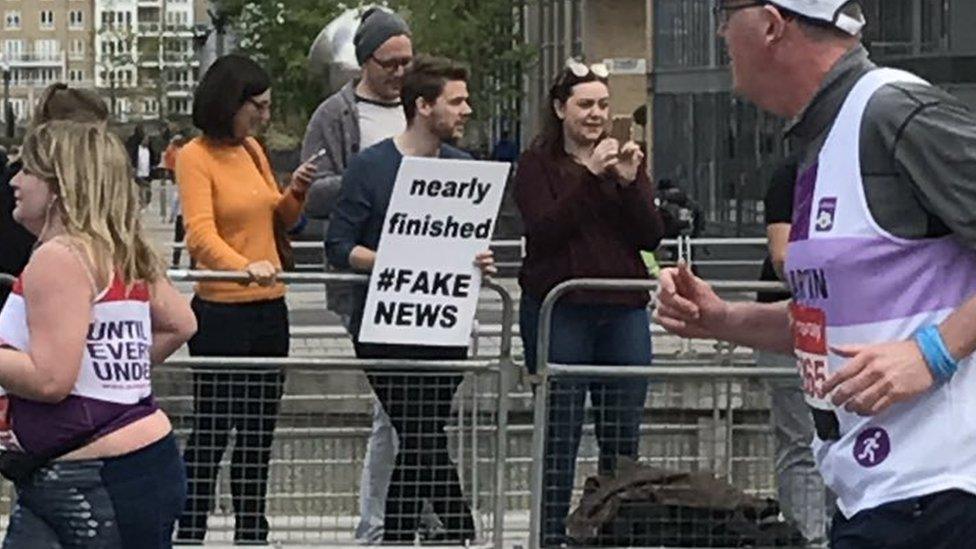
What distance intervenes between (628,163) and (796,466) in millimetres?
1236

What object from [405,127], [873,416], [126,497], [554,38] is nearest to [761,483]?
[405,127]

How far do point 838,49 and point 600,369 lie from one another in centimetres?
384

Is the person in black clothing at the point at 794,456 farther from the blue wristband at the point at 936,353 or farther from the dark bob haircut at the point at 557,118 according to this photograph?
the blue wristband at the point at 936,353

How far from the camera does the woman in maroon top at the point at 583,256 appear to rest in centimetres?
823

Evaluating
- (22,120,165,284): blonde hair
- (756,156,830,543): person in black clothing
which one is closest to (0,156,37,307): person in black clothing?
(756,156,830,543): person in black clothing

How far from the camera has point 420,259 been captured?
8062mm

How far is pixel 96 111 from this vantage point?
7219 millimetres

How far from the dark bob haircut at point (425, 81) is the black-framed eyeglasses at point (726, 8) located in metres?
4.10

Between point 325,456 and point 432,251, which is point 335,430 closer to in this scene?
point 325,456

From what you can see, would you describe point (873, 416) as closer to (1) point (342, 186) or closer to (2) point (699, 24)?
(1) point (342, 186)

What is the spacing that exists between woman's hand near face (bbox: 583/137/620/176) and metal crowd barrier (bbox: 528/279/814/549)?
0.43 metres

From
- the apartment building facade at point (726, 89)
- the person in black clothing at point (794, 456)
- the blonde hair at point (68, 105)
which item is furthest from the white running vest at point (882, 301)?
the apartment building facade at point (726, 89)

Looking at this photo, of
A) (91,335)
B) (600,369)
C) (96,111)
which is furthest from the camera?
(600,369)

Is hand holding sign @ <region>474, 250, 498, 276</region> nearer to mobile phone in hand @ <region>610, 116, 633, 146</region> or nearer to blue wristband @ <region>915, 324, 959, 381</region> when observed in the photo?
mobile phone in hand @ <region>610, 116, 633, 146</region>
